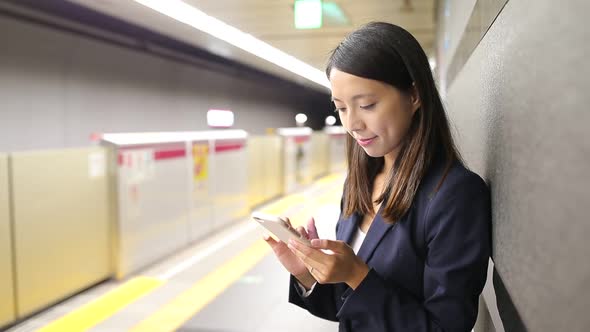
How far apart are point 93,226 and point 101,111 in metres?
4.96

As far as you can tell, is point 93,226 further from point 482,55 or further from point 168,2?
point 482,55

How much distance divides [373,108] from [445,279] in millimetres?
416

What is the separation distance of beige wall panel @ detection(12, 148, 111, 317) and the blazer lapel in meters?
3.20

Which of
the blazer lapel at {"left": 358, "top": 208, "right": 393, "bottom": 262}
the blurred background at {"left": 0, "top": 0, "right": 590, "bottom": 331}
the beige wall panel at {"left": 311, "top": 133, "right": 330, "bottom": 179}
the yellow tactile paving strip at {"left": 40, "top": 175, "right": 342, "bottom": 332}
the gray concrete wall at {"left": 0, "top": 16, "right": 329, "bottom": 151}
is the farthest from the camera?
the beige wall panel at {"left": 311, "top": 133, "right": 330, "bottom": 179}

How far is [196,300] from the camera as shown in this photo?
3912 mm

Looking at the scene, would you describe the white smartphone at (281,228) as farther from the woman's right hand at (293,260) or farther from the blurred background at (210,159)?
the blurred background at (210,159)

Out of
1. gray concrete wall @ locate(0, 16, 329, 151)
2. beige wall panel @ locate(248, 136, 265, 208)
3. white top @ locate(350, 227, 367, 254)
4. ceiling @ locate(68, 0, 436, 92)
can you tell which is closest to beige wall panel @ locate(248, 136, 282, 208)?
beige wall panel @ locate(248, 136, 265, 208)

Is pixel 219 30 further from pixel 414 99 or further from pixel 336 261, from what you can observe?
pixel 336 261

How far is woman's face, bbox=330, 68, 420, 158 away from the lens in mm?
1072

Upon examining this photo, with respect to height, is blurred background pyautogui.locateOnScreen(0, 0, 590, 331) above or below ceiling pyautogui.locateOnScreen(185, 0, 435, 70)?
below

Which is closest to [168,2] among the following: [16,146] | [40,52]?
[40,52]

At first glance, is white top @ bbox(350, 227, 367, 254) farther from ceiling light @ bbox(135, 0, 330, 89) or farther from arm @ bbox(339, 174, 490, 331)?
ceiling light @ bbox(135, 0, 330, 89)

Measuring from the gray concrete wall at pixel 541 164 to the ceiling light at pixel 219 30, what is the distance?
268 cm

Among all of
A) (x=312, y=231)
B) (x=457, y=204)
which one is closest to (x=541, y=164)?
(x=457, y=204)
